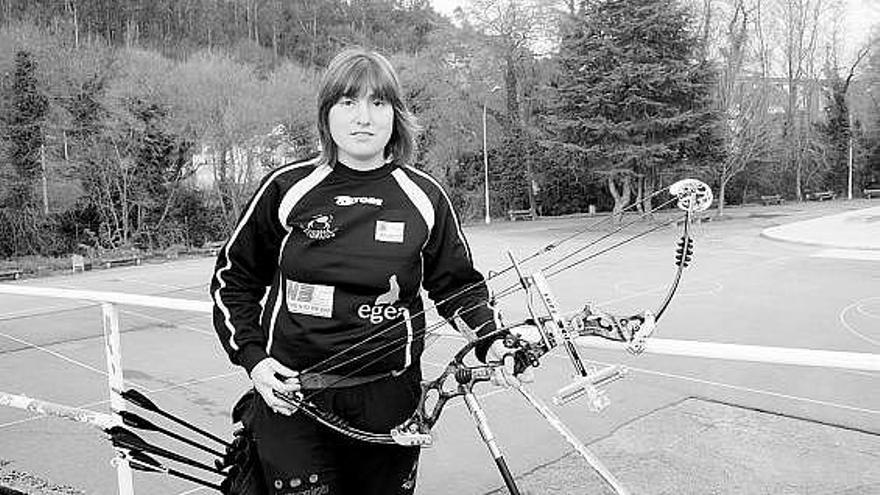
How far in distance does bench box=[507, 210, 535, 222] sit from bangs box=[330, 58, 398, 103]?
30.8m

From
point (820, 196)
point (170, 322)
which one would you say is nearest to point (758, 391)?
point (170, 322)

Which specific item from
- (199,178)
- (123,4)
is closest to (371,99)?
(199,178)

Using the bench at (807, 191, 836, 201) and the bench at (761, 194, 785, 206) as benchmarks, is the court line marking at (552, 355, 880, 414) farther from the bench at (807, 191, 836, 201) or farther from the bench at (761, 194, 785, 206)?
the bench at (807, 191, 836, 201)

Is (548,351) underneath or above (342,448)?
above

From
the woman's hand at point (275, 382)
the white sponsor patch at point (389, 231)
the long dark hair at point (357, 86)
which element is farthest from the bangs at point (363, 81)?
the woman's hand at point (275, 382)

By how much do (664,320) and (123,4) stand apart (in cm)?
3417

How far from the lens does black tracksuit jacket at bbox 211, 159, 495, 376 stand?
158 centimetres

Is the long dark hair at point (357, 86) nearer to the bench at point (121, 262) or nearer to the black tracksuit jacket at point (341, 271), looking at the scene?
the black tracksuit jacket at point (341, 271)

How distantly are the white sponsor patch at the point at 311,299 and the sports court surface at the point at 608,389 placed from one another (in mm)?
576

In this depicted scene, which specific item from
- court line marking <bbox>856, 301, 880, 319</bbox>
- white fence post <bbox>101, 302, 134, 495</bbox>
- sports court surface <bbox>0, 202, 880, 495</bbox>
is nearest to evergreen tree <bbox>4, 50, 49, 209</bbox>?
sports court surface <bbox>0, 202, 880, 495</bbox>

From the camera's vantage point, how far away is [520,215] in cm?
3281

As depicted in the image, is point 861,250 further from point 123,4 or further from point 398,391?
point 123,4

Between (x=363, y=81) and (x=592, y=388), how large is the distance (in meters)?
0.77

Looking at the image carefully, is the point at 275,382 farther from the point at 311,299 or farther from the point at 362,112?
the point at 362,112
